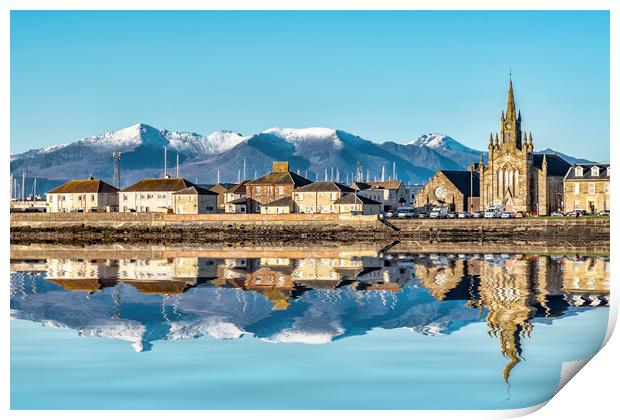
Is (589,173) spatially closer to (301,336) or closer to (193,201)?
(193,201)

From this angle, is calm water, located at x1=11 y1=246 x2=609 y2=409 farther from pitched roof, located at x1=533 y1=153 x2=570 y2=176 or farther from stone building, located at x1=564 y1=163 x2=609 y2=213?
pitched roof, located at x1=533 y1=153 x2=570 y2=176

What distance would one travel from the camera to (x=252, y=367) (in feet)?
64.2

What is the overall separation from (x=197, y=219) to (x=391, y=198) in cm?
3855

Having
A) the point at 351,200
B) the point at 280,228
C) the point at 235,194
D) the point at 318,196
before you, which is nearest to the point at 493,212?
the point at 351,200

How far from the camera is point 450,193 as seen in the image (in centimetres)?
9781

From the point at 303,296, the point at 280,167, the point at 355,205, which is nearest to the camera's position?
the point at 303,296

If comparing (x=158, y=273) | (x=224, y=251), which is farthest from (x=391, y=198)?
(x=158, y=273)

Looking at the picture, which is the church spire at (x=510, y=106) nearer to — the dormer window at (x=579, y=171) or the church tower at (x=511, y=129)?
the church tower at (x=511, y=129)

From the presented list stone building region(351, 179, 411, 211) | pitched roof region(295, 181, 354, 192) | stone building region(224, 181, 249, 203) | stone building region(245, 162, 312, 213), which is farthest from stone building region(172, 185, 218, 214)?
stone building region(351, 179, 411, 211)

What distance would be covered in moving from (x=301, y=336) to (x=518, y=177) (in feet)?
243

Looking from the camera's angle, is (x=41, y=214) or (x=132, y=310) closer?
(x=132, y=310)

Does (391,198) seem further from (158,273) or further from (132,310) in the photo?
(132,310)

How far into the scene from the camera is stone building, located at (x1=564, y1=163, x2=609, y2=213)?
281ft

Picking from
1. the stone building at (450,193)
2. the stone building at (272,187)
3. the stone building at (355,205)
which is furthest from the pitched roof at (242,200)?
the stone building at (450,193)
